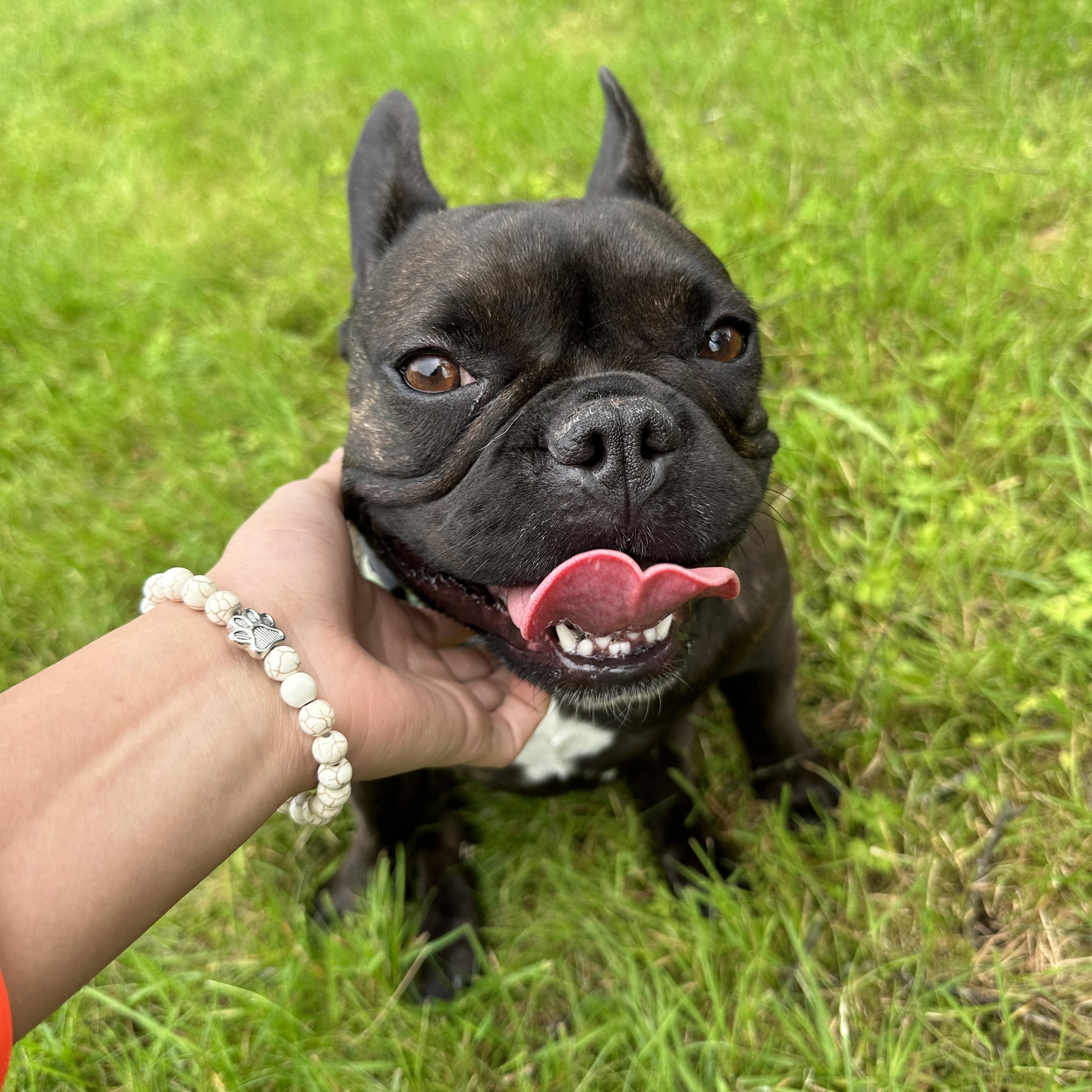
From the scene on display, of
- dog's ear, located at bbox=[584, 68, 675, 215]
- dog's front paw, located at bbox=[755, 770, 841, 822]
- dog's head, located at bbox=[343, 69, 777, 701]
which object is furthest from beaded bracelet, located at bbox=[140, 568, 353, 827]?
dog's ear, located at bbox=[584, 68, 675, 215]

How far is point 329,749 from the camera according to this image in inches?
70.1

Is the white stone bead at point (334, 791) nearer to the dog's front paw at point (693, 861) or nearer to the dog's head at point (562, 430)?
the dog's head at point (562, 430)

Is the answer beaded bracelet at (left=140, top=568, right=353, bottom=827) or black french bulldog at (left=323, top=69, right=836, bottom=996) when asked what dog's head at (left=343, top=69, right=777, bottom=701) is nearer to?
black french bulldog at (left=323, top=69, right=836, bottom=996)

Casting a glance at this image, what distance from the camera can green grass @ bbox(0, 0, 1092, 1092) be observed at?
2314 millimetres

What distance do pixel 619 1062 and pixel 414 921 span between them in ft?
2.49

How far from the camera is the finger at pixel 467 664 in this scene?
2383 mm

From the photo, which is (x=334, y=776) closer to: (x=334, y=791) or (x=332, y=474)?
(x=334, y=791)

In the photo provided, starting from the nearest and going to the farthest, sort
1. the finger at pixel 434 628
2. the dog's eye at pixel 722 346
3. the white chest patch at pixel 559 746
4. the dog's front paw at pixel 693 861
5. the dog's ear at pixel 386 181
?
the dog's eye at pixel 722 346, the white chest patch at pixel 559 746, the finger at pixel 434 628, the dog's ear at pixel 386 181, the dog's front paw at pixel 693 861

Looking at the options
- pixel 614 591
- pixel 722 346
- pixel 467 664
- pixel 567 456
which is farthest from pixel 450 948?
pixel 722 346

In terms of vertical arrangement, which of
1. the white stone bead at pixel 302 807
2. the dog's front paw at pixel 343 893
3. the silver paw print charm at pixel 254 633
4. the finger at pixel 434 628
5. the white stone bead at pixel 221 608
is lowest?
the dog's front paw at pixel 343 893

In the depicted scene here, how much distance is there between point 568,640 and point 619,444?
506 millimetres

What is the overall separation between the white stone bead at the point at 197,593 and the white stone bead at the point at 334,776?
0.44 meters

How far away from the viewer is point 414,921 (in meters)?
2.70

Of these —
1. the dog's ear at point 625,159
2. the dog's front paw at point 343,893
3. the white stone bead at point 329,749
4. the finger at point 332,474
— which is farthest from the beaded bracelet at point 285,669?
the dog's ear at point 625,159
